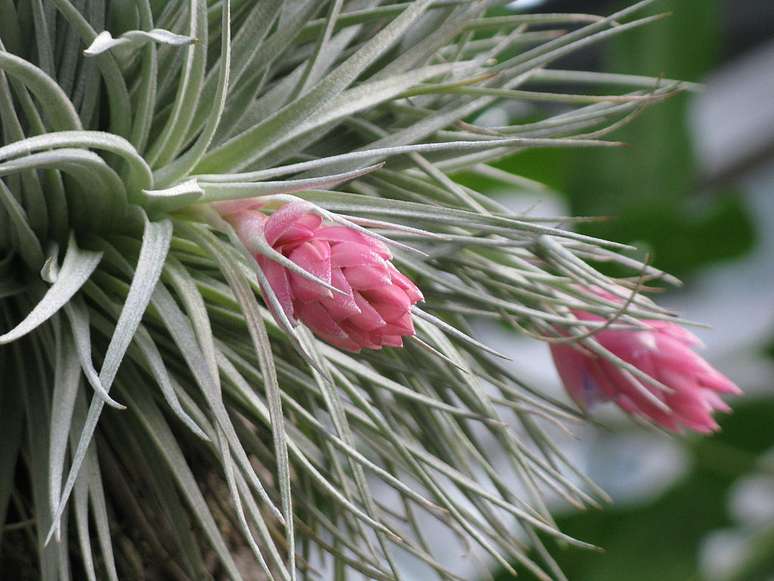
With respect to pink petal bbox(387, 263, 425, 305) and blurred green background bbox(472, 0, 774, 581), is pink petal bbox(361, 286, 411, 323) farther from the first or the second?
blurred green background bbox(472, 0, 774, 581)

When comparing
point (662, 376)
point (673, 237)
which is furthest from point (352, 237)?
point (673, 237)

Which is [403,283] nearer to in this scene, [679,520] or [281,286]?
[281,286]

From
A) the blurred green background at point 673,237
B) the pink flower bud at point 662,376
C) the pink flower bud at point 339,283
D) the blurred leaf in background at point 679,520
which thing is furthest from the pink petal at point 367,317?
the blurred leaf in background at point 679,520

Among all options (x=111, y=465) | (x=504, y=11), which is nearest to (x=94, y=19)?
(x=111, y=465)

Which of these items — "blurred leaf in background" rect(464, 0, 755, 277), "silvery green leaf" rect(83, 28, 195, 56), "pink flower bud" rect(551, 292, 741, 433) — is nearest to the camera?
"silvery green leaf" rect(83, 28, 195, 56)

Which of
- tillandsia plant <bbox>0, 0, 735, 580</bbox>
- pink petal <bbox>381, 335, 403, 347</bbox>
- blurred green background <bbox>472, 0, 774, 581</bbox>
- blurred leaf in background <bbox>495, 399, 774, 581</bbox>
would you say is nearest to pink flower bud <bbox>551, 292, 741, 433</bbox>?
tillandsia plant <bbox>0, 0, 735, 580</bbox>

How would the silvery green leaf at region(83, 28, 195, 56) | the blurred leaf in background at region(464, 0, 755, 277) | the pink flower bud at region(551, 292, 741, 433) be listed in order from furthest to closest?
the blurred leaf in background at region(464, 0, 755, 277) → the pink flower bud at region(551, 292, 741, 433) → the silvery green leaf at region(83, 28, 195, 56)
